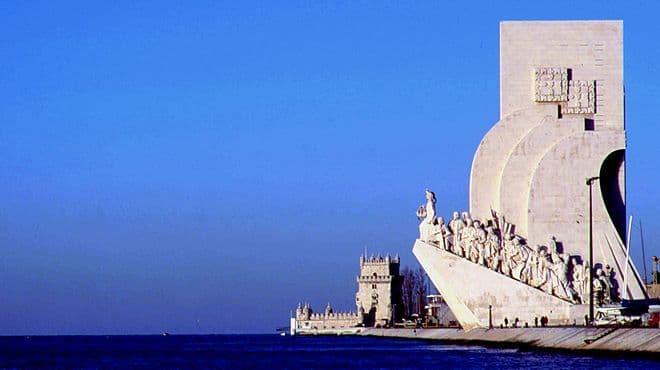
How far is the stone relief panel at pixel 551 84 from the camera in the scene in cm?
4931

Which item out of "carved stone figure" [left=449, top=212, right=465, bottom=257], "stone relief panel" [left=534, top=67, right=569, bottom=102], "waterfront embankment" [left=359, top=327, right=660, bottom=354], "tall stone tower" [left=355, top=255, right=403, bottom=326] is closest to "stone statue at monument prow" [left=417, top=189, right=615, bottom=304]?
"carved stone figure" [left=449, top=212, right=465, bottom=257]

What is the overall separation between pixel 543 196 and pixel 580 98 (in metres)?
3.73

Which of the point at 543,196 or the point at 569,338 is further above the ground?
the point at 543,196

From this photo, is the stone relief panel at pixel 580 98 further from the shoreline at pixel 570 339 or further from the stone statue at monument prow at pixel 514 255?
the shoreline at pixel 570 339

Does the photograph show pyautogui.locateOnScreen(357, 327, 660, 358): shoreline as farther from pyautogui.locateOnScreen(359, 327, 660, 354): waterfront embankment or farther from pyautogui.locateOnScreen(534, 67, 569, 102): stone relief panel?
pyautogui.locateOnScreen(534, 67, 569, 102): stone relief panel

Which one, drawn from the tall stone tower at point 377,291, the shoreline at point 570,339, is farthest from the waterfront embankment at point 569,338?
the tall stone tower at point 377,291

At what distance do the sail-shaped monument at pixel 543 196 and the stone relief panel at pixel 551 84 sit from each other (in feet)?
0.11

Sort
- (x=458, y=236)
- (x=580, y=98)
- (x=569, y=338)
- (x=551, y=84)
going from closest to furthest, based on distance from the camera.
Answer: (x=569, y=338)
(x=458, y=236)
(x=551, y=84)
(x=580, y=98)

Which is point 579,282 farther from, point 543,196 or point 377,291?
point 377,291

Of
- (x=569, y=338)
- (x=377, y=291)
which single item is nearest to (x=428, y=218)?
(x=569, y=338)

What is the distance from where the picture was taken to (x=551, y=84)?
4934 cm

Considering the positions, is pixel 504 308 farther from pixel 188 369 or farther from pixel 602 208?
pixel 188 369

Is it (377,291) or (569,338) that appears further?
(377,291)

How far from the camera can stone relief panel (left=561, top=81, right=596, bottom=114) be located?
49.4 metres
